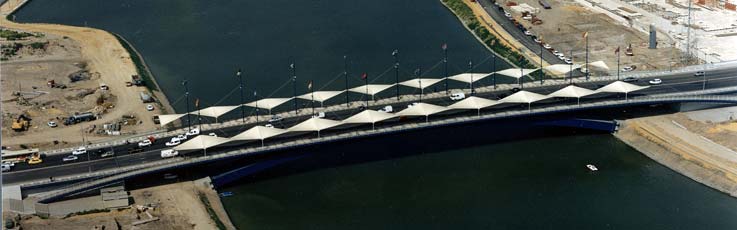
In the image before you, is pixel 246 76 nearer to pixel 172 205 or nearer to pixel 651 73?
pixel 172 205

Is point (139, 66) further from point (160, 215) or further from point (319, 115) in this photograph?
point (160, 215)

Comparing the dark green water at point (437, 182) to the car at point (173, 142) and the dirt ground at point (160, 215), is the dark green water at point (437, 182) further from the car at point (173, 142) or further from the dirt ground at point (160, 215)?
the car at point (173, 142)

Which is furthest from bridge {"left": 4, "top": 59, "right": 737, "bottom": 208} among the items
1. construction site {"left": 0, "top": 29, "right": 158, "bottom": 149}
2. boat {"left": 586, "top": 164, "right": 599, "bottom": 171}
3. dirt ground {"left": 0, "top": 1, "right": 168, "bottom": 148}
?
dirt ground {"left": 0, "top": 1, "right": 168, "bottom": 148}

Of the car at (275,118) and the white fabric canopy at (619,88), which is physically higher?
the white fabric canopy at (619,88)

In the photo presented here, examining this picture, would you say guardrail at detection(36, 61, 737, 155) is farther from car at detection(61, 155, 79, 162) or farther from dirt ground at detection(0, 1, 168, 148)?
dirt ground at detection(0, 1, 168, 148)

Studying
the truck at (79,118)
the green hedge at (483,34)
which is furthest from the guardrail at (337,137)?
the green hedge at (483,34)
